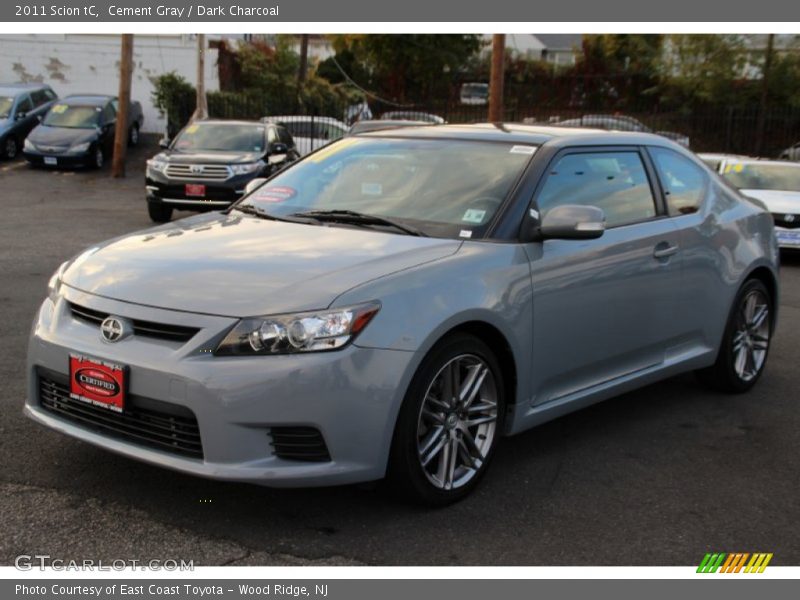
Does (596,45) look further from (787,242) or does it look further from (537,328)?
(537,328)

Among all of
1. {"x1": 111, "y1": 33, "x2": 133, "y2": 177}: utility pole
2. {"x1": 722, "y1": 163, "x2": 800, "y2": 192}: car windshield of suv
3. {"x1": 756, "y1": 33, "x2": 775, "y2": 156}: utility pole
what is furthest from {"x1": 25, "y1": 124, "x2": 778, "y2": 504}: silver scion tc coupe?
{"x1": 756, "y1": 33, "x2": 775, "y2": 156}: utility pole

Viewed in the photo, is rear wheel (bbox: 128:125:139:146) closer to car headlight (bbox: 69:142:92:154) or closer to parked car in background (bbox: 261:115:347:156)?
car headlight (bbox: 69:142:92:154)

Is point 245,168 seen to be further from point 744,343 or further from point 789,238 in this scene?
point 744,343

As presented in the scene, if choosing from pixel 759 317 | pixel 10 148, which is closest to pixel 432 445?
pixel 759 317

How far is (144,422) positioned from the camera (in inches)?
152

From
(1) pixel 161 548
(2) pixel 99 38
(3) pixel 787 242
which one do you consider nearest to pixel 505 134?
(1) pixel 161 548

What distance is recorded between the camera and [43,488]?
4191 mm

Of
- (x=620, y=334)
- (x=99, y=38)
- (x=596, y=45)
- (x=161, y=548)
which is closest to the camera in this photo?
(x=161, y=548)

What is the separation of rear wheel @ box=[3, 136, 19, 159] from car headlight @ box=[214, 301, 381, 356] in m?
22.4

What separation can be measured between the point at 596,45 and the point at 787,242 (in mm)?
32233

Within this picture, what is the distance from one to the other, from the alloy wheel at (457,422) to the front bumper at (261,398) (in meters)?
0.29

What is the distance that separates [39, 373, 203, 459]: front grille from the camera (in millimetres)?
3758

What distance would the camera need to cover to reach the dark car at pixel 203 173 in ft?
48.5

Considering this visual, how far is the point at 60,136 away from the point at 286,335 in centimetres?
2092
